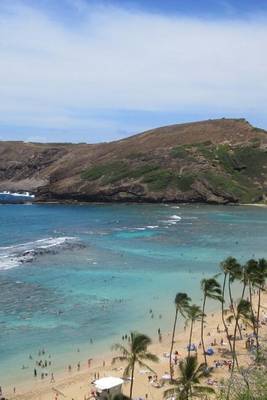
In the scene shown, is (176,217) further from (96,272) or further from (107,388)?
(107,388)

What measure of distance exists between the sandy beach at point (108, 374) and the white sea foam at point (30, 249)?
116ft

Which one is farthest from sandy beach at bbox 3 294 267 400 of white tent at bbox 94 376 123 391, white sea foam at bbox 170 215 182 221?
white sea foam at bbox 170 215 182 221

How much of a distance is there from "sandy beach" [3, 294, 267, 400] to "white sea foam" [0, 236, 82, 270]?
3534cm

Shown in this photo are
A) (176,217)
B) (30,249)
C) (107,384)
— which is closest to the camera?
(107,384)

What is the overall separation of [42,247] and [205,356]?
182 ft

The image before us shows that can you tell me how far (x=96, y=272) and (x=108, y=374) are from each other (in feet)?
113

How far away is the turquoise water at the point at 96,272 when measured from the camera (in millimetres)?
50000

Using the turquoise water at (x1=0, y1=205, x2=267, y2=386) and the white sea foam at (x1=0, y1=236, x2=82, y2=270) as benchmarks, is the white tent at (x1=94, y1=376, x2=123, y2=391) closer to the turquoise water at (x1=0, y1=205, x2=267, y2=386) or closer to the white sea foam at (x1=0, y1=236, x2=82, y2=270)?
the turquoise water at (x1=0, y1=205, x2=267, y2=386)

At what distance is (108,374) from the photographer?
4238cm

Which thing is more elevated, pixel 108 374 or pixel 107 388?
pixel 107 388

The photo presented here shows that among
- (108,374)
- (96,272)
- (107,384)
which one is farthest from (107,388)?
(96,272)

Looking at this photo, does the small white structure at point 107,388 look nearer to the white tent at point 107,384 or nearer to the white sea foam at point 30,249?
the white tent at point 107,384

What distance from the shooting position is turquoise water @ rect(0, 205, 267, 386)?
50000 millimetres

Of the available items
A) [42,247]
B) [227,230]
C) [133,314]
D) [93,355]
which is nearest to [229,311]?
[133,314]
